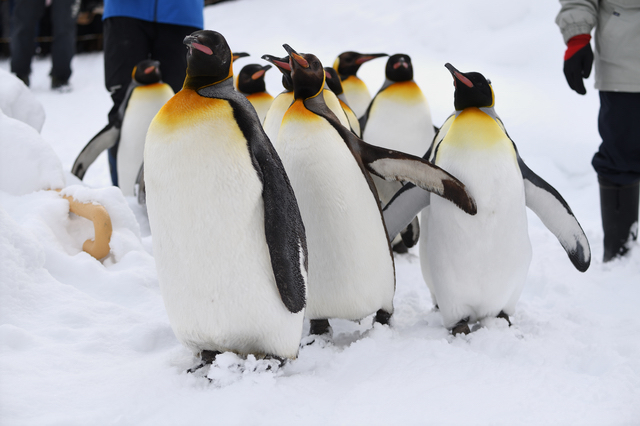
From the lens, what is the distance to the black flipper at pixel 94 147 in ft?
12.0

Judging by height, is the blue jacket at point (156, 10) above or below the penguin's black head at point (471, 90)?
above

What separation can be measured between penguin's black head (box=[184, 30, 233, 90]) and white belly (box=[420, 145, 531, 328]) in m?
0.80

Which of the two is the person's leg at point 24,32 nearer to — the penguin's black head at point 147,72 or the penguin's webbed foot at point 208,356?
the penguin's black head at point 147,72

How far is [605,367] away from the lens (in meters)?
1.64

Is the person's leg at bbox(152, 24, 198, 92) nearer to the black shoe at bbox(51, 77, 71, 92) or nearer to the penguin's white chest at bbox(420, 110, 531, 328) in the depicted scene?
the penguin's white chest at bbox(420, 110, 531, 328)

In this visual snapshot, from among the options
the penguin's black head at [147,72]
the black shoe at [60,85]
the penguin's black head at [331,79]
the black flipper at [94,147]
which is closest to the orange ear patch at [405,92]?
the penguin's black head at [331,79]

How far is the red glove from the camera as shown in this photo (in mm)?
2625

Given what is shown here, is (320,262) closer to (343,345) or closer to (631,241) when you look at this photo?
(343,345)

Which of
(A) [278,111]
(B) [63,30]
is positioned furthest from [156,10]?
(B) [63,30]

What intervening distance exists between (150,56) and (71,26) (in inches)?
167

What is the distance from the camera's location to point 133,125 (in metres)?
3.63

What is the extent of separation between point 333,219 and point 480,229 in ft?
1.58

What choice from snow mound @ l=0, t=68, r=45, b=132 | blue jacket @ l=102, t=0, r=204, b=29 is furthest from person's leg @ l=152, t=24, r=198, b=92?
snow mound @ l=0, t=68, r=45, b=132

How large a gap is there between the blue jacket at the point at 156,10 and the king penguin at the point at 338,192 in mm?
2155
